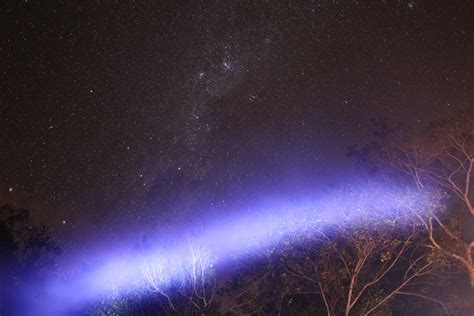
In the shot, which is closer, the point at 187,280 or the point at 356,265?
the point at 356,265

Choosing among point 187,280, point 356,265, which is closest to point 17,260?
point 187,280

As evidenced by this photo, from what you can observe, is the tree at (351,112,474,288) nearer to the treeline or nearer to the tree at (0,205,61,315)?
the treeline

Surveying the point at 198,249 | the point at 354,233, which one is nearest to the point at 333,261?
the point at 354,233

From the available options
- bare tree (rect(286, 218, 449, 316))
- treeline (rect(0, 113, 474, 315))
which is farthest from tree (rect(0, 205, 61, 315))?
bare tree (rect(286, 218, 449, 316))

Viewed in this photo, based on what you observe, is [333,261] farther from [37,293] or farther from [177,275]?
[37,293]

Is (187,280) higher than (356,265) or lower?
higher

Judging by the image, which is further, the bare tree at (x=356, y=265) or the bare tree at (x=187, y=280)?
the bare tree at (x=187, y=280)

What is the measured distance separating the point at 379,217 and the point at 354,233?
44.5 inches

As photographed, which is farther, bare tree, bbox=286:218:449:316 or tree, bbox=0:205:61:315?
tree, bbox=0:205:61:315

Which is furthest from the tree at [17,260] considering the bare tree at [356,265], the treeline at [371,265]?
the bare tree at [356,265]

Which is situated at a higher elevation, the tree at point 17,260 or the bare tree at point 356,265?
the tree at point 17,260

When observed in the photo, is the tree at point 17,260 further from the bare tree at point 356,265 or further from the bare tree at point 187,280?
the bare tree at point 356,265

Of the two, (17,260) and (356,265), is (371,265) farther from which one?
(17,260)

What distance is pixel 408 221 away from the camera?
1580cm
